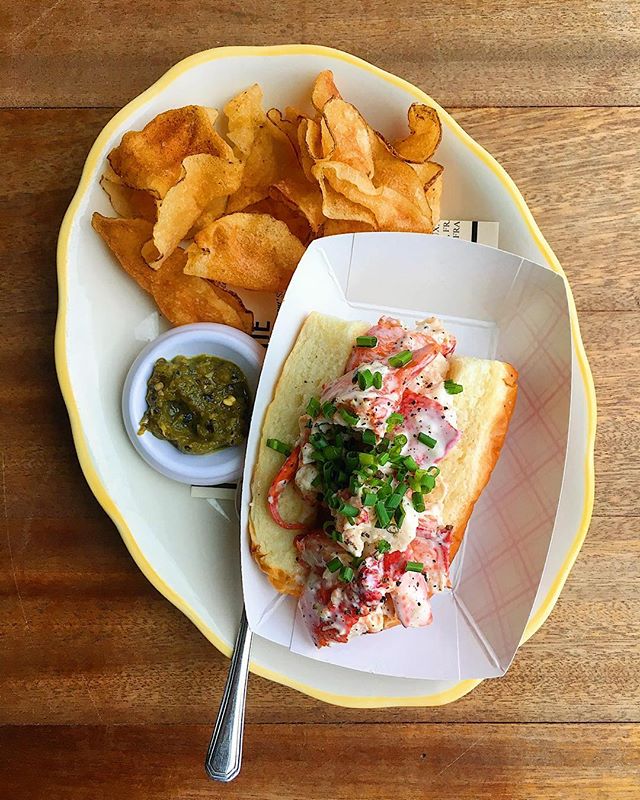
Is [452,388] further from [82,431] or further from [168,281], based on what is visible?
[82,431]

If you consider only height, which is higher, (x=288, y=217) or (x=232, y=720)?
(x=288, y=217)

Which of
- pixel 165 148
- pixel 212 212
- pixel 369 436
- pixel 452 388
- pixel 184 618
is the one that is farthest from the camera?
pixel 184 618

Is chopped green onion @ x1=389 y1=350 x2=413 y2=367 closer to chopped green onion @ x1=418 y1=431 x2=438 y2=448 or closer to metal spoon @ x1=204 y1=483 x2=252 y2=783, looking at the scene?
chopped green onion @ x1=418 y1=431 x2=438 y2=448

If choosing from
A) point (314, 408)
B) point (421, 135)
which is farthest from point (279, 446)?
point (421, 135)

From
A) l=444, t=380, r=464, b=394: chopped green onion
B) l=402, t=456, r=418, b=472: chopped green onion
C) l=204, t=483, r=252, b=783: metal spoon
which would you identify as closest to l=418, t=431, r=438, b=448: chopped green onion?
l=402, t=456, r=418, b=472: chopped green onion

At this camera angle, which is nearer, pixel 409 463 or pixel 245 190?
pixel 409 463

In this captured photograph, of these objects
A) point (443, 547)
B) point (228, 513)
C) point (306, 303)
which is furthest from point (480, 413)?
point (228, 513)

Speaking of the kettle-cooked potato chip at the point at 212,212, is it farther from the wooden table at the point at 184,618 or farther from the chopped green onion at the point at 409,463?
the chopped green onion at the point at 409,463
